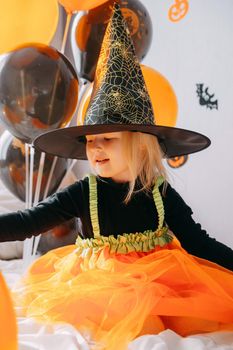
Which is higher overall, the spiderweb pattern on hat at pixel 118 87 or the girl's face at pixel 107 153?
the spiderweb pattern on hat at pixel 118 87

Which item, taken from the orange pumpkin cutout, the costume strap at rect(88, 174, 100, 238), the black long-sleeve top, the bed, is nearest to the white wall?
the orange pumpkin cutout

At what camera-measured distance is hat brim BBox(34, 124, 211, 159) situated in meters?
0.82

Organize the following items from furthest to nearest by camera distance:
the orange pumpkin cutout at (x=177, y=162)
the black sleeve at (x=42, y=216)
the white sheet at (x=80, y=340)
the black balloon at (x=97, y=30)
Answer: the orange pumpkin cutout at (x=177, y=162) < the black balloon at (x=97, y=30) < the black sleeve at (x=42, y=216) < the white sheet at (x=80, y=340)

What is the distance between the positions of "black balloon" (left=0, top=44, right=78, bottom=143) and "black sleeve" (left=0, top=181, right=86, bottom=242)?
290 millimetres

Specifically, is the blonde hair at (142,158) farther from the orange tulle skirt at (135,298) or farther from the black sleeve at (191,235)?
the orange tulle skirt at (135,298)

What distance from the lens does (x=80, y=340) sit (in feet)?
2.19

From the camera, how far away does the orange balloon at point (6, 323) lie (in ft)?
1.68

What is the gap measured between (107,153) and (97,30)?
51cm

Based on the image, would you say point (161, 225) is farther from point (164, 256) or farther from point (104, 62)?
point (104, 62)

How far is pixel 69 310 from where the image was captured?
732 mm

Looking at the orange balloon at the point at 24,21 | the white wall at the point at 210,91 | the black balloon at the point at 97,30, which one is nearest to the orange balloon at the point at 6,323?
the orange balloon at the point at 24,21

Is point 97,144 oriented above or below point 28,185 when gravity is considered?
above

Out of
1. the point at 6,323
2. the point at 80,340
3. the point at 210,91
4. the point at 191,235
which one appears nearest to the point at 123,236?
the point at 191,235

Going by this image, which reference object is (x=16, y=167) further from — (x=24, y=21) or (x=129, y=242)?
(x=129, y=242)
